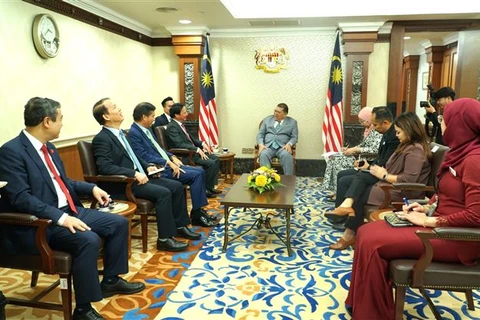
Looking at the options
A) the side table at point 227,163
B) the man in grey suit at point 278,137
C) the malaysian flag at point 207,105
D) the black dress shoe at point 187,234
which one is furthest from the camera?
the malaysian flag at point 207,105

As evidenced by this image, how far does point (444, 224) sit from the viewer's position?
199cm

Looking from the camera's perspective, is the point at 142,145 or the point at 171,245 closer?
the point at 171,245

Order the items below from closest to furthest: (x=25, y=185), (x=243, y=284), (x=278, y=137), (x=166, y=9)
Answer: (x=25, y=185) < (x=243, y=284) < (x=166, y=9) < (x=278, y=137)

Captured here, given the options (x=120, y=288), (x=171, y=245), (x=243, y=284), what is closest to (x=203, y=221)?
(x=171, y=245)

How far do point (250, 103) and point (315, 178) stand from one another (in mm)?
1654

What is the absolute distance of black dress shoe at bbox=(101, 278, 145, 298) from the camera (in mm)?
2567

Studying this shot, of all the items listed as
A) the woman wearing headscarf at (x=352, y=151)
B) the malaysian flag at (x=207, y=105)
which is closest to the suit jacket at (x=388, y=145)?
the woman wearing headscarf at (x=352, y=151)

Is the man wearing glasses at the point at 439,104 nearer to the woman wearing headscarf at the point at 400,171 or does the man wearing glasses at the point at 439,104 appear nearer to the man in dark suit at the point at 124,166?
the woman wearing headscarf at the point at 400,171

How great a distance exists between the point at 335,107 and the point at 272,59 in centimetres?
132

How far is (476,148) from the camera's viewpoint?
1.97m

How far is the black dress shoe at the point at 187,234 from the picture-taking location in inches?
143

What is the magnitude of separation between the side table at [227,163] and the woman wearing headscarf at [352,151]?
1.40 m

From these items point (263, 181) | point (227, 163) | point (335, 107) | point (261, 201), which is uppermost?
point (335, 107)

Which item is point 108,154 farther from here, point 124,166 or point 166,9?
point 166,9
